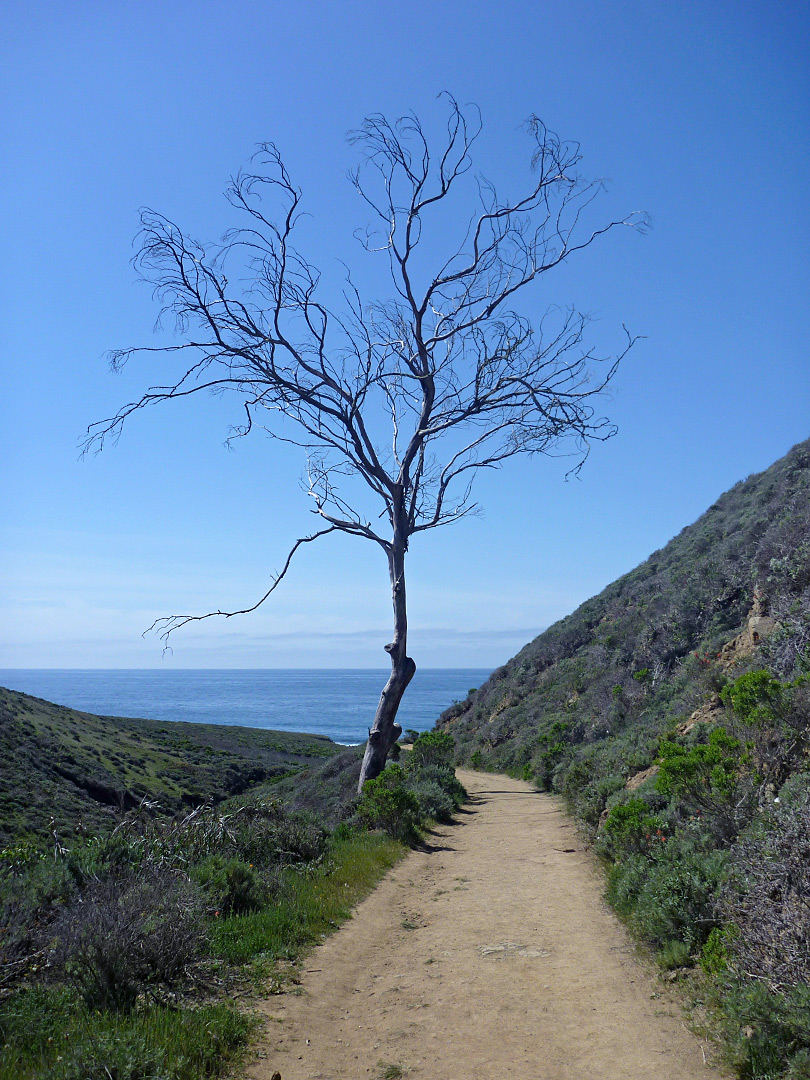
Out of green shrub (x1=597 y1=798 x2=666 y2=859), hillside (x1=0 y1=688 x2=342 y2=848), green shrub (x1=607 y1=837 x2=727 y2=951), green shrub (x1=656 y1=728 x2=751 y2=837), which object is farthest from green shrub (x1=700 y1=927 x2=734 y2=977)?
hillside (x1=0 y1=688 x2=342 y2=848)

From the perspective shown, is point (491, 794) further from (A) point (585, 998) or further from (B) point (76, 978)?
(B) point (76, 978)

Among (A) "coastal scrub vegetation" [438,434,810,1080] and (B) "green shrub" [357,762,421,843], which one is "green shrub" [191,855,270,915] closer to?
(A) "coastal scrub vegetation" [438,434,810,1080]

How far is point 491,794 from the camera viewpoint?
50.1 ft

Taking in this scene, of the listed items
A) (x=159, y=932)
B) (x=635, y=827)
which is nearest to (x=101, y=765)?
(x=635, y=827)

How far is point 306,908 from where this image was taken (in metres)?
6.43

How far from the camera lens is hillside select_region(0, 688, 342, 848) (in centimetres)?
1934

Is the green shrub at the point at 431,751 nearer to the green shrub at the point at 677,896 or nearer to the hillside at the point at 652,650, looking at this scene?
the hillside at the point at 652,650

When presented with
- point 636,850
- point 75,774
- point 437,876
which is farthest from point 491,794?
point 75,774

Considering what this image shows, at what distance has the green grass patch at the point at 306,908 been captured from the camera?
18.0 ft

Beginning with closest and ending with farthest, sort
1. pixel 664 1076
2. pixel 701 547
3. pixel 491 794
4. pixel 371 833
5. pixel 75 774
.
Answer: pixel 664 1076
pixel 371 833
pixel 491 794
pixel 701 547
pixel 75 774

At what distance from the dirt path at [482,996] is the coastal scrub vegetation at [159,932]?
35 centimetres

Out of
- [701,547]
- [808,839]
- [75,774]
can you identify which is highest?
[701,547]

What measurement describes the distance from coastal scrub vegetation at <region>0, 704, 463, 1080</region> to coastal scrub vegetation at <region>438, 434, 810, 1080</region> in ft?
9.73

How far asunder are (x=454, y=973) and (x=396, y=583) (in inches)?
326
